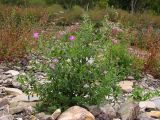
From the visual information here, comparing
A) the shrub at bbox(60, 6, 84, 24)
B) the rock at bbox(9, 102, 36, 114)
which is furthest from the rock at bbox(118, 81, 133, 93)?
the shrub at bbox(60, 6, 84, 24)

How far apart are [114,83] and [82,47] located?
532mm

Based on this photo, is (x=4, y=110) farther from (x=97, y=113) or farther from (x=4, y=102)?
(x=97, y=113)

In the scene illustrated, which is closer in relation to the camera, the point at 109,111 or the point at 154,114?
the point at 109,111

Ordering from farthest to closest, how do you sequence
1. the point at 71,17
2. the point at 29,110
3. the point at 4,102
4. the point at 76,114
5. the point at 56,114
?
the point at 71,17 → the point at 4,102 → the point at 29,110 → the point at 56,114 → the point at 76,114

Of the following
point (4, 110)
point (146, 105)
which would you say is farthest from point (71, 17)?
point (4, 110)

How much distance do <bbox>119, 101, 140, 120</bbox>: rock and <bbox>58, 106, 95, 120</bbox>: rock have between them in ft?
1.32

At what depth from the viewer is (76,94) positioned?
537cm

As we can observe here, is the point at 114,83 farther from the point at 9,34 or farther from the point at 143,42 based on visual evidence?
the point at 143,42

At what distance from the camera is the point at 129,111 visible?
5.17 m

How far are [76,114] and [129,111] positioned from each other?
64cm

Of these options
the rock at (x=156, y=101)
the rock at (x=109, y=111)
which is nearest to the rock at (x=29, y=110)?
the rock at (x=109, y=111)

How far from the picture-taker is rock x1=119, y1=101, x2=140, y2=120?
515cm

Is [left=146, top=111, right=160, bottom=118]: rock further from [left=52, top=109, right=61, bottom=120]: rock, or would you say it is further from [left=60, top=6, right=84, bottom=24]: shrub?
[left=60, top=6, right=84, bottom=24]: shrub

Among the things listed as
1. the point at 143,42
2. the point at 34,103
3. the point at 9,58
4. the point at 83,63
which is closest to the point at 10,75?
the point at 9,58
